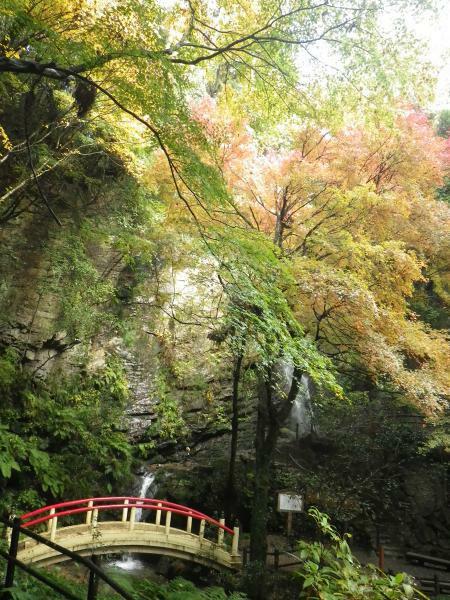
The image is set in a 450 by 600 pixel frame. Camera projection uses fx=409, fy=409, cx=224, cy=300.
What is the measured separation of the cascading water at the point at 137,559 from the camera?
32.2 ft

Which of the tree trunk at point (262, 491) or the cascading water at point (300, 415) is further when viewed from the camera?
the cascading water at point (300, 415)

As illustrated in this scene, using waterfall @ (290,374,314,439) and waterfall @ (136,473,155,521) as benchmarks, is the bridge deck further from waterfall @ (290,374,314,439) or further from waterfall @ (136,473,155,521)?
waterfall @ (290,374,314,439)

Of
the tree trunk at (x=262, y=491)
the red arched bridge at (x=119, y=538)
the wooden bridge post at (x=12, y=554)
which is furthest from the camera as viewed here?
the tree trunk at (x=262, y=491)

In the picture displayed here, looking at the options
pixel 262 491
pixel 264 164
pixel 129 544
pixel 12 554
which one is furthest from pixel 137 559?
pixel 264 164

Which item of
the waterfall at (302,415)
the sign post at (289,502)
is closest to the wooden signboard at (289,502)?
the sign post at (289,502)

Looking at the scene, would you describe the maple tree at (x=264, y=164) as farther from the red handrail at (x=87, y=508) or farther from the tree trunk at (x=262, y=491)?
the red handrail at (x=87, y=508)

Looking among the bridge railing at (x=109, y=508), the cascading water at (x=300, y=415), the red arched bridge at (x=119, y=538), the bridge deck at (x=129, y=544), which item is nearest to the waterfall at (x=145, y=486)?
the red arched bridge at (x=119, y=538)

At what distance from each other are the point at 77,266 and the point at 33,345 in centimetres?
292

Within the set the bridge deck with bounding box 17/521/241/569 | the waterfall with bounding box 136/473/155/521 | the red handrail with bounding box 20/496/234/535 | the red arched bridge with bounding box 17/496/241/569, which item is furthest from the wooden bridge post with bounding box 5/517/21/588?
the waterfall with bounding box 136/473/155/521

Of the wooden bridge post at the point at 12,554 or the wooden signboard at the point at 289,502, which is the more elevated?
the wooden signboard at the point at 289,502

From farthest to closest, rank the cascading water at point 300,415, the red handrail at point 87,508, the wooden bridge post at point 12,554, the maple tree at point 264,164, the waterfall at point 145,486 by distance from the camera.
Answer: the cascading water at point 300,415, the waterfall at point 145,486, the red handrail at point 87,508, the maple tree at point 264,164, the wooden bridge post at point 12,554

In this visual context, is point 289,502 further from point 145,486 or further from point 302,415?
point 302,415

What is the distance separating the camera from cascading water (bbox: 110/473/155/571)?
980cm

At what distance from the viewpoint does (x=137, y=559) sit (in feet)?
34.2
